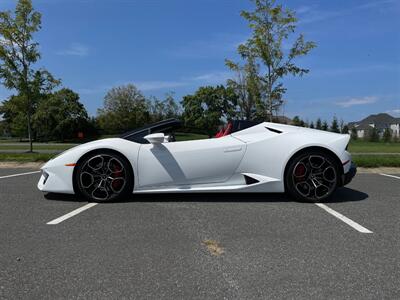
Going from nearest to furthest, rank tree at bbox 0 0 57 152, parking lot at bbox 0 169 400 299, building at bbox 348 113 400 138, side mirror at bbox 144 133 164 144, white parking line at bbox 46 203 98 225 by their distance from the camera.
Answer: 1. parking lot at bbox 0 169 400 299
2. white parking line at bbox 46 203 98 225
3. side mirror at bbox 144 133 164 144
4. tree at bbox 0 0 57 152
5. building at bbox 348 113 400 138

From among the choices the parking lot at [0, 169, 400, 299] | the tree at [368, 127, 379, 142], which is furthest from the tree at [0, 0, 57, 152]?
the tree at [368, 127, 379, 142]

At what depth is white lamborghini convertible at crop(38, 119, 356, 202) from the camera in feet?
16.1

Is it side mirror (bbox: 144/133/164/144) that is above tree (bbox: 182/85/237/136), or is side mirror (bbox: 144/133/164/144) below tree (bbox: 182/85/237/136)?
below

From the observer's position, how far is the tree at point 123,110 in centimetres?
5434

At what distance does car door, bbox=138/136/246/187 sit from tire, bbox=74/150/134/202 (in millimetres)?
209

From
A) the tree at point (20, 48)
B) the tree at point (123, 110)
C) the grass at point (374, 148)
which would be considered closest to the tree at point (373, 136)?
the grass at point (374, 148)

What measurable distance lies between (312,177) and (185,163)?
1.70 metres

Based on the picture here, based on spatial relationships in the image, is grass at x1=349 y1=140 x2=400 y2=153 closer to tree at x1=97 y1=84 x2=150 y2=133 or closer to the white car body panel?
the white car body panel

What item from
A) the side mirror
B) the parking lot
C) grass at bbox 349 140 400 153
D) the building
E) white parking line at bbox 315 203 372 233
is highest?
the building

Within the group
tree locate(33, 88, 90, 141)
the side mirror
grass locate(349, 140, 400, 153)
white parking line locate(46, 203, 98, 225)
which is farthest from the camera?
tree locate(33, 88, 90, 141)

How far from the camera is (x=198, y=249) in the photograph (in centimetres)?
309

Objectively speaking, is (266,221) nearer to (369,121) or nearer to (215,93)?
(215,93)

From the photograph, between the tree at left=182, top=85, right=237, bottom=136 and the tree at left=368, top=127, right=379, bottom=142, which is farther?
the tree at left=182, top=85, right=237, bottom=136

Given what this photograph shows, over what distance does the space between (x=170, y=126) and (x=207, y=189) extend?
42.1 inches
